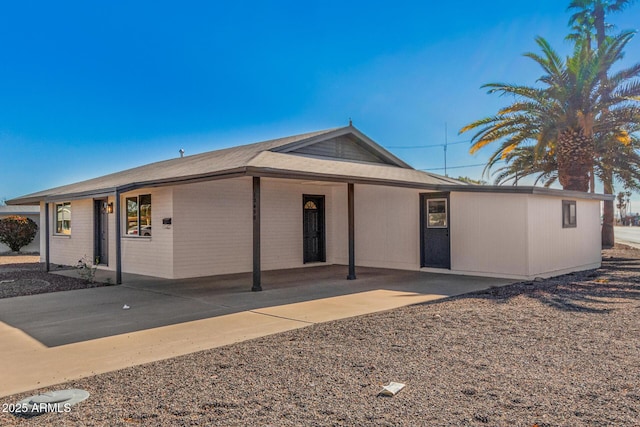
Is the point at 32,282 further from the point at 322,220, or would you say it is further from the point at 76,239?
the point at 322,220

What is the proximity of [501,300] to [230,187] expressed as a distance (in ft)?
24.1

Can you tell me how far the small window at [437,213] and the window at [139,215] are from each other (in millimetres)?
7423

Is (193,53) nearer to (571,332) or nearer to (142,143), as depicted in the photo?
(142,143)

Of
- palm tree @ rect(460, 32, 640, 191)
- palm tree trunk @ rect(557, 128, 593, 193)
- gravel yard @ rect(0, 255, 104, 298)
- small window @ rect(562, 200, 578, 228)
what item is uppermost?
palm tree @ rect(460, 32, 640, 191)

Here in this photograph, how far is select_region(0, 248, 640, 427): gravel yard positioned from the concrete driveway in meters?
0.48

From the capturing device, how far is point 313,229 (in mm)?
14578

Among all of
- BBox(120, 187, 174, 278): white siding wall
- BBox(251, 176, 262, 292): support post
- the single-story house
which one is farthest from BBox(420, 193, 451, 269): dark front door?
the single-story house

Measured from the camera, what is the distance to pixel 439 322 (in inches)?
246

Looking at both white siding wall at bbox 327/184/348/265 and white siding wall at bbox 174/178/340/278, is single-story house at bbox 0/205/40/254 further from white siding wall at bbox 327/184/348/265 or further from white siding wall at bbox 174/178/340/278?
white siding wall at bbox 327/184/348/265

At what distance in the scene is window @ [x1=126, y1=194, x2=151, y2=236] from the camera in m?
11.9

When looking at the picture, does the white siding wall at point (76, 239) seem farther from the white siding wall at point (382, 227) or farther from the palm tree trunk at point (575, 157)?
the palm tree trunk at point (575, 157)

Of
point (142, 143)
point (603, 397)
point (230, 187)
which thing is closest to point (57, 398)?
point (603, 397)

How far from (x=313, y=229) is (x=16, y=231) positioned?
1500cm

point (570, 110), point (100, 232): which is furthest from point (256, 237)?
point (570, 110)
